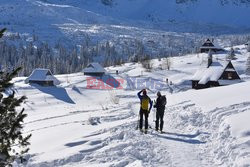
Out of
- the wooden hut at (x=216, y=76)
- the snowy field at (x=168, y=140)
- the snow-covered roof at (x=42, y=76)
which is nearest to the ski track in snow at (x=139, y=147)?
the snowy field at (x=168, y=140)

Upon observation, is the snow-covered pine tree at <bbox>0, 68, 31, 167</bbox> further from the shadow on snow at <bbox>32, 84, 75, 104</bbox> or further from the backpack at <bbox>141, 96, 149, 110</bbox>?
the shadow on snow at <bbox>32, 84, 75, 104</bbox>

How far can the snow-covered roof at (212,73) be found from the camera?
5672cm

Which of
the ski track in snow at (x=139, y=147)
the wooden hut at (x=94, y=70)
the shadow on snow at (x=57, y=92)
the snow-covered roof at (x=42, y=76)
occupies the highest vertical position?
the wooden hut at (x=94, y=70)

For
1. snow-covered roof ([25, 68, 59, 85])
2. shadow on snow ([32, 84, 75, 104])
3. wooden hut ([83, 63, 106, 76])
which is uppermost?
wooden hut ([83, 63, 106, 76])

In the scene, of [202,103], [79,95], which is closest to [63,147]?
[202,103]

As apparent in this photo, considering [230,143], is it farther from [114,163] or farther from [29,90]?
[29,90]

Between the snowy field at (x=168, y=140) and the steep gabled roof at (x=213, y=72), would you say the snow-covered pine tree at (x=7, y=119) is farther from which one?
the steep gabled roof at (x=213, y=72)

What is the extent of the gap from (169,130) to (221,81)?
39.2 metres

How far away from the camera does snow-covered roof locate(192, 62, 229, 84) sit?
5672 cm

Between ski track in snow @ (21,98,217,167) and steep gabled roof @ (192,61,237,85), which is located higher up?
steep gabled roof @ (192,61,237,85)

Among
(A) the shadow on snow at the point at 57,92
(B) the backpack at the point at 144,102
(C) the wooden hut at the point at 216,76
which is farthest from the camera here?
(A) the shadow on snow at the point at 57,92

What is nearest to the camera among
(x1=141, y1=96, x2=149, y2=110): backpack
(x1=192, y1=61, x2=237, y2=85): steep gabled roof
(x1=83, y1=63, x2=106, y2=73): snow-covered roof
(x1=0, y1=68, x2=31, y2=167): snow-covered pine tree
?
(x1=0, y1=68, x2=31, y2=167): snow-covered pine tree

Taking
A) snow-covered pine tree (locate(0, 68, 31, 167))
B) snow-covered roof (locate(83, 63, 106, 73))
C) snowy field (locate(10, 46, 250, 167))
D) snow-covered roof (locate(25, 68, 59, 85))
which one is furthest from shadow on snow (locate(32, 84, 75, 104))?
snow-covered pine tree (locate(0, 68, 31, 167))

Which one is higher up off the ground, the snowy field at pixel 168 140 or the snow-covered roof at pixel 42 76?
the snow-covered roof at pixel 42 76
